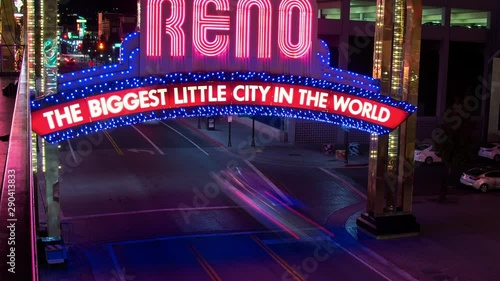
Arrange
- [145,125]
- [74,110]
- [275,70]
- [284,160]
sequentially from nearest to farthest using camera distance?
[74,110] → [275,70] → [284,160] → [145,125]

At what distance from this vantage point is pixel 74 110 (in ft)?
47.7

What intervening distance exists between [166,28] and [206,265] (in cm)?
669

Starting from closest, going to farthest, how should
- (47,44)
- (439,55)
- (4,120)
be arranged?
(4,120)
(47,44)
(439,55)

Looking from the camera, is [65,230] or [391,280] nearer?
[391,280]

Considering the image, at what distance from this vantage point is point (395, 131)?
1919cm

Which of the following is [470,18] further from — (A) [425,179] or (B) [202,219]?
(B) [202,219]

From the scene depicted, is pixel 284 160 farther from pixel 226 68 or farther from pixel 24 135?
pixel 24 135

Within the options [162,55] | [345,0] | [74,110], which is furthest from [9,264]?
[345,0]

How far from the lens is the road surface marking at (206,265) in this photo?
15.5 meters

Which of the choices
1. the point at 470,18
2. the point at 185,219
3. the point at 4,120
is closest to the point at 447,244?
the point at 185,219

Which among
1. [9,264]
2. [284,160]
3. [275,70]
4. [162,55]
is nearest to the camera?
[9,264]

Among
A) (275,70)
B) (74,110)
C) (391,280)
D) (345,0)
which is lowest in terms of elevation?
(391,280)

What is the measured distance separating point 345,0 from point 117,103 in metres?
28.4

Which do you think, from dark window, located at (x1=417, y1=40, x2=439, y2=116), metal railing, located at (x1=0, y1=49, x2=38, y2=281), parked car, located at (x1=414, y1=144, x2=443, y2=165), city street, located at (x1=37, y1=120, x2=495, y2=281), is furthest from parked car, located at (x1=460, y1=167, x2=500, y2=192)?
metal railing, located at (x1=0, y1=49, x2=38, y2=281)
